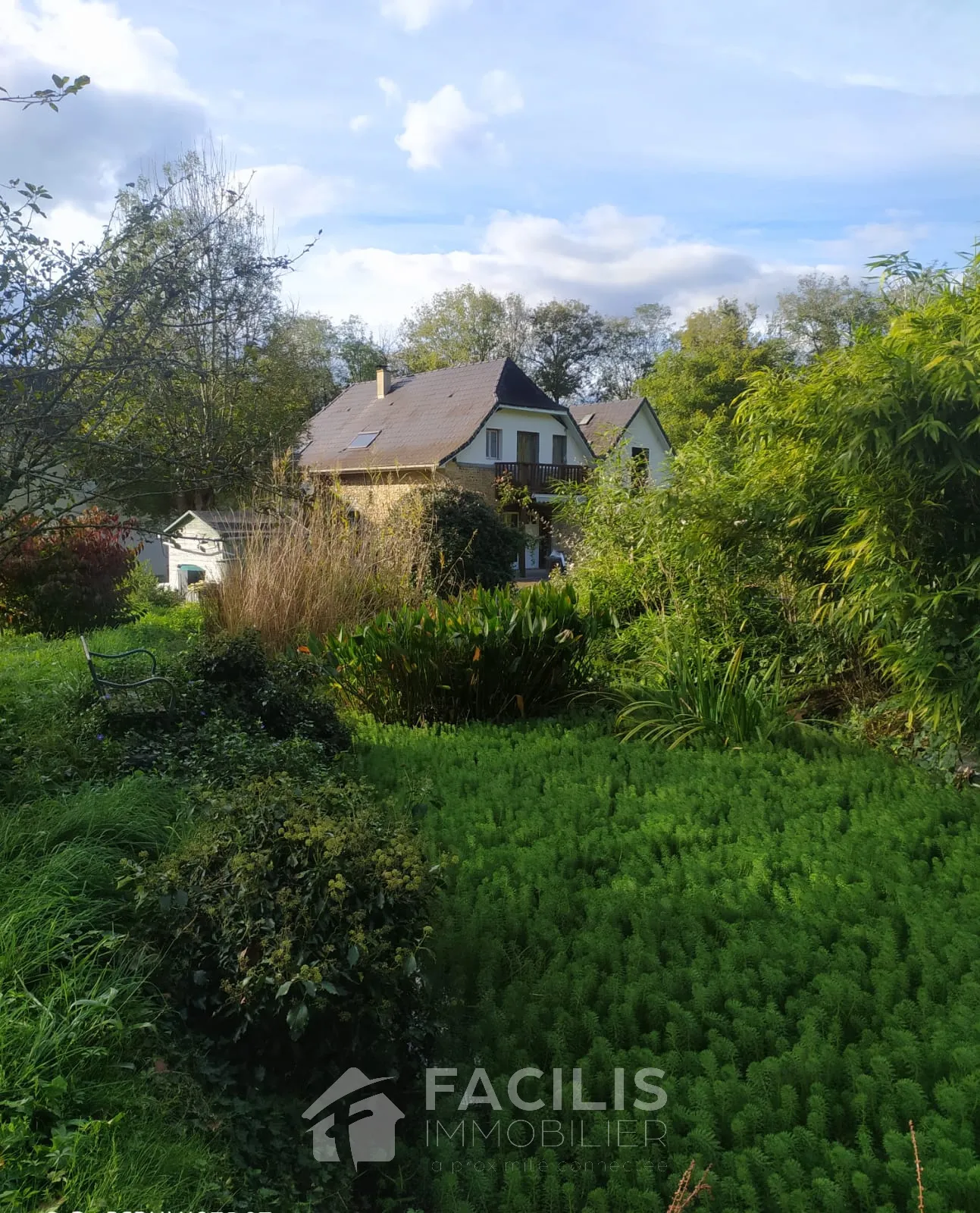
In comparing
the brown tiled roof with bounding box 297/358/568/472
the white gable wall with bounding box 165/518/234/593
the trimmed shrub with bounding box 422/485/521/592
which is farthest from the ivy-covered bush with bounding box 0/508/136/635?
the brown tiled roof with bounding box 297/358/568/472

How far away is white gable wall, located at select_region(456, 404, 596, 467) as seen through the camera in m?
25.0

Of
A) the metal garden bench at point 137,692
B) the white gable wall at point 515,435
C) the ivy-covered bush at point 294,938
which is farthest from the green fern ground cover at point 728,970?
the white gable wall at point 515,435

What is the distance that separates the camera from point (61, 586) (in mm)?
9930

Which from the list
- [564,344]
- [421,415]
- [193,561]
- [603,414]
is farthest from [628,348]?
[193,561]

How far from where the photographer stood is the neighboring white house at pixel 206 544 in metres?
7.27

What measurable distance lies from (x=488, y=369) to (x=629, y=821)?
23.3 metres

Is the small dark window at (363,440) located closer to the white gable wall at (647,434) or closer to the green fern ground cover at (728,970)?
the white gable wall at (647,434)

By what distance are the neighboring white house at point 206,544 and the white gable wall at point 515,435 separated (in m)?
9.77

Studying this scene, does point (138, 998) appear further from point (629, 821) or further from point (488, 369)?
point (488, 369)

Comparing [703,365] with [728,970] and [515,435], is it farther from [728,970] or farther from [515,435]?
[728,970]

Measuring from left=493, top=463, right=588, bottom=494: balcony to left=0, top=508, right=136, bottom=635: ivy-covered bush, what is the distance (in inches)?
622

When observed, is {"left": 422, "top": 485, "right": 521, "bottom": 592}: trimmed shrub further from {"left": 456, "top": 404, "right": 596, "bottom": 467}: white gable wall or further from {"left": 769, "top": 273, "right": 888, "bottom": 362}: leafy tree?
{"left": 769, "top": 273, "right": 888, "bottom": 362}: leafy tree

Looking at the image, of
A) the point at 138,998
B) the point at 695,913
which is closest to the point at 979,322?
the point at 695,913

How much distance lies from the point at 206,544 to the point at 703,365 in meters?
27.7
